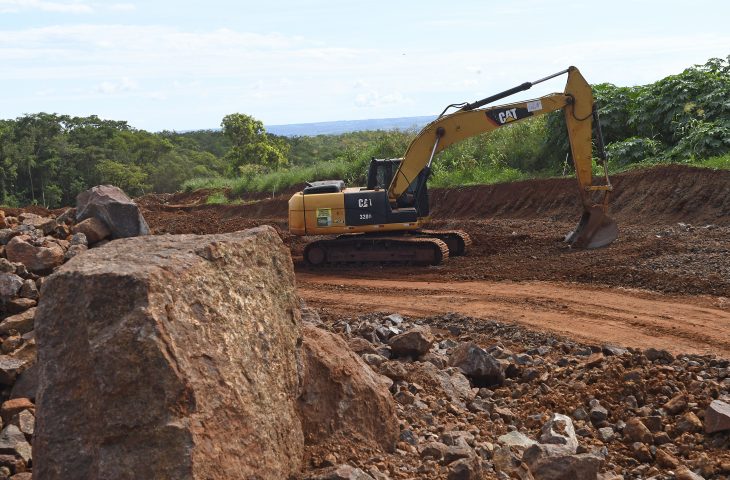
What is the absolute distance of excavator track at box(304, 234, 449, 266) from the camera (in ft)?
57.5

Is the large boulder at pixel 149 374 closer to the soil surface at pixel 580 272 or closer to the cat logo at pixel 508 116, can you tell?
the soil surface at pixel 580 272

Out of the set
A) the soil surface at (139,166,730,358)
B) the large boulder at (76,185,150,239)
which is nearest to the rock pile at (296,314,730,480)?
the soil surface at (139,166,730,358)

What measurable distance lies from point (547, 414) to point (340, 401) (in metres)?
2.71

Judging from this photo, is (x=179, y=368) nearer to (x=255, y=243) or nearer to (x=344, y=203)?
(x=255, y=243)

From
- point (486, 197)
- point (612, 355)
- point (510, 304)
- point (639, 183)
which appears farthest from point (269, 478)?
point (486, 197)

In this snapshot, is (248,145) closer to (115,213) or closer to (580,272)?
(580,272)

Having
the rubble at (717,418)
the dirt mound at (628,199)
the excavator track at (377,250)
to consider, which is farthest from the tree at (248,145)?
the rubble at (717,418)

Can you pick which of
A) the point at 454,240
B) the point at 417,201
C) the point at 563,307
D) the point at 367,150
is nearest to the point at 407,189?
the point at 417,201

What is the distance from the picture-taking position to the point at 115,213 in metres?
10.7

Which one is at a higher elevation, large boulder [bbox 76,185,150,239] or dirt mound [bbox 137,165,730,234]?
large boulder [bbox 76,185,150,239]

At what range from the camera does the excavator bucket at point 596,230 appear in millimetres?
17389

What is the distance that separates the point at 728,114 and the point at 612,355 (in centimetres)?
1631

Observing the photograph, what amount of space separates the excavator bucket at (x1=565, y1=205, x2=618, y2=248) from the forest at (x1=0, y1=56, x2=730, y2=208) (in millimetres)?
5240

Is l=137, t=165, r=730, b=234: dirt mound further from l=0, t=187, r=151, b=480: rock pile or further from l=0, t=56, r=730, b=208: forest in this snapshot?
l=0, t=187, r=151, b=480: rock pile
